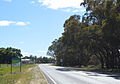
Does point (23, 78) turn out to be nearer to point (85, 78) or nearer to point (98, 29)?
point (85, 78)

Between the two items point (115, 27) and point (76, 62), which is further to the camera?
point (76, 62)

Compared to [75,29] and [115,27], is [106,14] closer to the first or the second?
[115,27]

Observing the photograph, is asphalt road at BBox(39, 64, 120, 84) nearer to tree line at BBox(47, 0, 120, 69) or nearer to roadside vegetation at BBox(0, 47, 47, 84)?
roadside vegetation at BBox(0, 47, 47, 84)

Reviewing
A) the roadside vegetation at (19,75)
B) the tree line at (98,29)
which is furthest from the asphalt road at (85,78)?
the tree line at (98,29)

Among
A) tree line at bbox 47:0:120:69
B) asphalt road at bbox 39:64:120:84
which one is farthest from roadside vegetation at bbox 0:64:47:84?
tree line at bbox 47:0:120:69

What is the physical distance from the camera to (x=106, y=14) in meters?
45.1

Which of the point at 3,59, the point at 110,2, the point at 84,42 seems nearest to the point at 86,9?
the point at 84,42

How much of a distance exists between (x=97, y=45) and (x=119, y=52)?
644cm

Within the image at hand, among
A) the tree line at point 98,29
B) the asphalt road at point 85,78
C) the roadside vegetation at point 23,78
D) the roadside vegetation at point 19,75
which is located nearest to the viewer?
the asphalt road at point 85,78

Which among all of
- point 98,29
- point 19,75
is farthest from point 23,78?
point 98,29

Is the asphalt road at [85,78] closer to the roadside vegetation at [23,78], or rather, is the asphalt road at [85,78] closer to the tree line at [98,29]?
the roadside vegetation at [23,78]

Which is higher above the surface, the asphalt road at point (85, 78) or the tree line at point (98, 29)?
the tree line at point (98, 29)

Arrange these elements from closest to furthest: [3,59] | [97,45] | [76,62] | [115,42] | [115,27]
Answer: [115,27]
[115,42]
[97,45]
[76,62]
[3,59]

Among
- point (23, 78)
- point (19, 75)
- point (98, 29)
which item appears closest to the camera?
point (23, 78)
